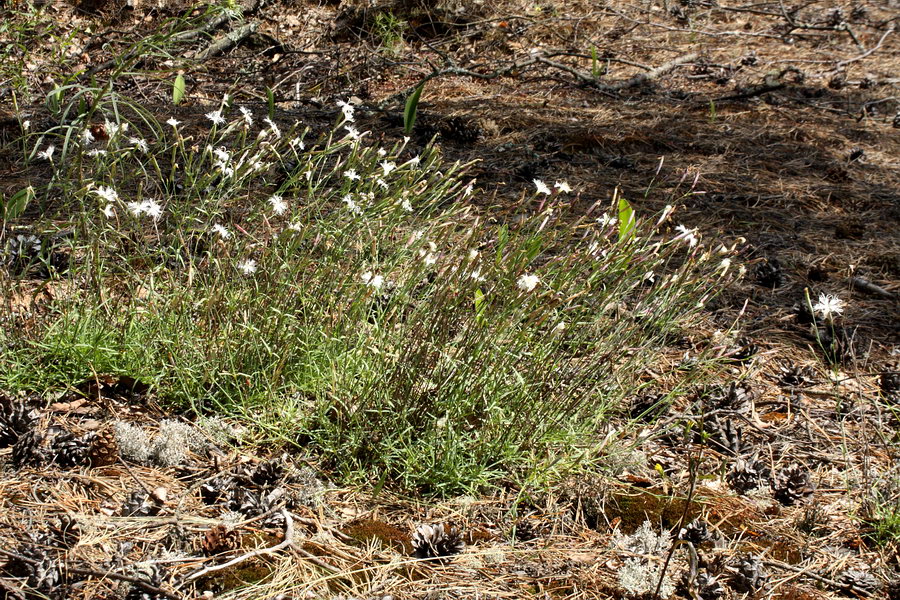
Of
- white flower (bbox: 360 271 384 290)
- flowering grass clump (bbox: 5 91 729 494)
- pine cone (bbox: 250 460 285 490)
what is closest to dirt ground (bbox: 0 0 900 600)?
pine cone (bbox: 250 460 285 490)

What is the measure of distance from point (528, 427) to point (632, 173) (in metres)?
2.82

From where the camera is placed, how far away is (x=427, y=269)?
97.7 inches

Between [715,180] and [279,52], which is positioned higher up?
[279,52]

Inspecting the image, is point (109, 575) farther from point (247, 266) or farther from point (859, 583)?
point (859, 583)

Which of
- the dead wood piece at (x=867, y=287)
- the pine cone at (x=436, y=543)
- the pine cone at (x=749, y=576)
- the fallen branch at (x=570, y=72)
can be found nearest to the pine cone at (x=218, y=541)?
the pine cone at (x=436, y=543)

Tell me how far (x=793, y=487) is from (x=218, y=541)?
1.90 m

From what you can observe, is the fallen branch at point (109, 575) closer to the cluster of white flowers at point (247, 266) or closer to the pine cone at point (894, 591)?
the cluster of white flowers at point (247, 266)

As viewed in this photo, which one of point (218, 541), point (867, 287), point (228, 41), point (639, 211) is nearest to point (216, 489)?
point (218, 541)

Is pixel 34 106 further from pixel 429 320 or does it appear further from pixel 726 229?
pixel 726 229

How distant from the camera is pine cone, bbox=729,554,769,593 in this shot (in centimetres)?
207

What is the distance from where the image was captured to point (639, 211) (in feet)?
14.1

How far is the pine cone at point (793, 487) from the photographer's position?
8.39ft

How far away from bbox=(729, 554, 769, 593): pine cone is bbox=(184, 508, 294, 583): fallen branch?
1265 millimetres

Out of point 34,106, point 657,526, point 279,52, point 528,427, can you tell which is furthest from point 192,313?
point 279,52
